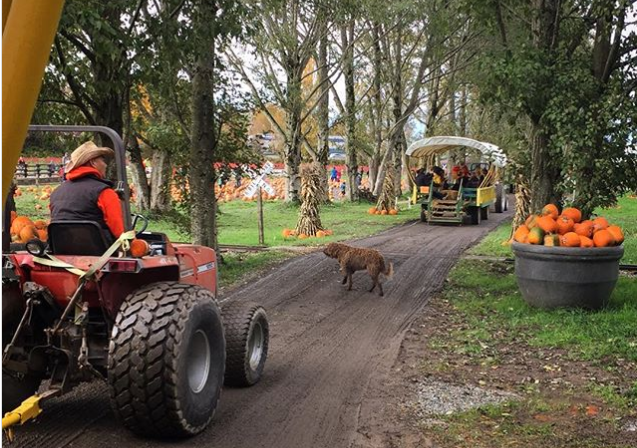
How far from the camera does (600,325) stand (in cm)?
766

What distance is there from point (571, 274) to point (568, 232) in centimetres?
65

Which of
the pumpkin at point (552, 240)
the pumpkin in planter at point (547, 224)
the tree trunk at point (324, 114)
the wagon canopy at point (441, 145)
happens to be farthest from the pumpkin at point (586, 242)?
the tree trunk at point (324, 114)

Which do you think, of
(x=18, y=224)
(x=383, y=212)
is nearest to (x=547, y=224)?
(x=18, y=224)

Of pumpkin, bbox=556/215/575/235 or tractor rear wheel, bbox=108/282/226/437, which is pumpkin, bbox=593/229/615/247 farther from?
tractor rear wheel, bbox=108/282/226/437

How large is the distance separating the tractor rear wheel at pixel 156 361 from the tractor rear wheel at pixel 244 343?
3.52 feet

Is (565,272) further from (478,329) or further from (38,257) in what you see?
(38,257)

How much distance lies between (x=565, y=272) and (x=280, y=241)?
10340mm

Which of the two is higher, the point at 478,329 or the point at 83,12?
the point at 83,12

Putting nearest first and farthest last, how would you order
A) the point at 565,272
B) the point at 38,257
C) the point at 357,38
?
the point at 38,257 < the point at 565,272 < the point at 357,38

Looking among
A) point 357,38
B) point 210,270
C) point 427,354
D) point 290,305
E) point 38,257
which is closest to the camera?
point 38,257

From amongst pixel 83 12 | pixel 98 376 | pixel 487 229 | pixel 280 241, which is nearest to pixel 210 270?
pixel 98 376

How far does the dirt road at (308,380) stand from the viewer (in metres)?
4.48

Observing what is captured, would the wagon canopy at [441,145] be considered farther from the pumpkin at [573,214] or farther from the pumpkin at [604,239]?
the pumpkin at [604,239]

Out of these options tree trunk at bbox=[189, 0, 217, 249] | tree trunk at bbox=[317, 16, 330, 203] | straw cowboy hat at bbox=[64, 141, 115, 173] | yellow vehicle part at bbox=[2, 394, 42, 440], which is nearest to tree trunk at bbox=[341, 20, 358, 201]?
tree trunk at bbox=[317, 16, 330, 203]
